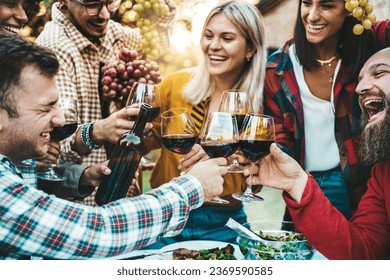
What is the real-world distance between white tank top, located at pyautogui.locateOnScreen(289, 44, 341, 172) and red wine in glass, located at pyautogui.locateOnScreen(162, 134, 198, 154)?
1.95ft

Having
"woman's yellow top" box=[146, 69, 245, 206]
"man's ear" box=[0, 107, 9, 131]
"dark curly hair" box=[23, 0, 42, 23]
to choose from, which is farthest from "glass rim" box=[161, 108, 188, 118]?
"dark curly hair" box=[23, 0, 42, 23]

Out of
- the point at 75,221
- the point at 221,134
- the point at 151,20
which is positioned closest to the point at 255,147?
the point at 221,134

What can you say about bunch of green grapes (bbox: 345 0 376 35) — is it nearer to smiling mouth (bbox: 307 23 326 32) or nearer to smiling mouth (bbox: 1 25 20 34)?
smiling mouth (bbox: 307 23 326 32)

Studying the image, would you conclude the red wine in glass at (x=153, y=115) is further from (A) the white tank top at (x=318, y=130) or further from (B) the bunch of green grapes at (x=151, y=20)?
(A) the white tank top at (x=318, y=130)

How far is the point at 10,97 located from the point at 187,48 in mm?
927

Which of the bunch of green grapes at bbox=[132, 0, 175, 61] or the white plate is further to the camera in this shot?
the bunch of green grapes at bbox=[132, 0, 175, 61]

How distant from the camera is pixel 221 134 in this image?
2143 mm

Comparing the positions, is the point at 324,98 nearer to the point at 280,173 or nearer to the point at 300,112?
the point at 300,112

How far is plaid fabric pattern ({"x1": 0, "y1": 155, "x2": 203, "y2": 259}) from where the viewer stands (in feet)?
5.74

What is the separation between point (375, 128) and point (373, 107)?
0.10 metres

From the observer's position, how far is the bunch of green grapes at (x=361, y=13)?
7.73 ft

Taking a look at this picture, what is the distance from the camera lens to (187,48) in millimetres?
2561

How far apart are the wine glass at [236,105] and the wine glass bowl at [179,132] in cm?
22
